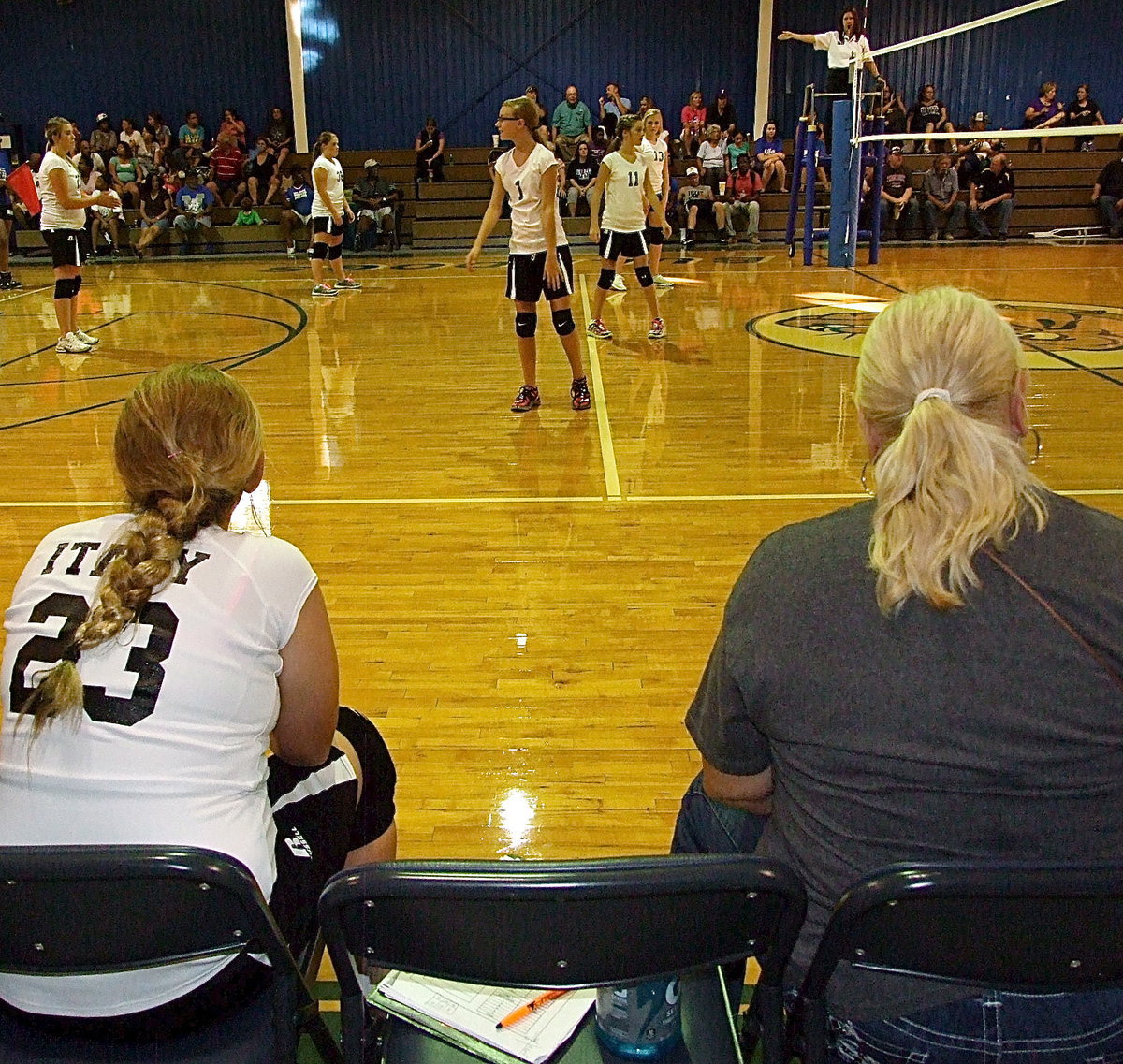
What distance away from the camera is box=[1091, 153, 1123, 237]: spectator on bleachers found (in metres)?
14.5

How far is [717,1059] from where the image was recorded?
1.34m

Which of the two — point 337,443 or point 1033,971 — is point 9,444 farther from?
point 1033,971

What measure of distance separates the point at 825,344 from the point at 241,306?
5237 millimetres

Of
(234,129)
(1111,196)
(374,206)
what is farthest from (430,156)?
(1111,196)

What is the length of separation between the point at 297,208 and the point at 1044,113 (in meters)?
10.4

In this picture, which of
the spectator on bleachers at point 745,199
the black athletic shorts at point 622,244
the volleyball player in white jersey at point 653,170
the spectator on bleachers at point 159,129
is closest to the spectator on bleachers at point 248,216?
the spectator on bleachers at point 159,129

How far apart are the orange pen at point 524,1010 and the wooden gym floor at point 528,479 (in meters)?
0.75

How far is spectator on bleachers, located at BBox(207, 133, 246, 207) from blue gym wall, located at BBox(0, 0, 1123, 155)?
4.86 feet

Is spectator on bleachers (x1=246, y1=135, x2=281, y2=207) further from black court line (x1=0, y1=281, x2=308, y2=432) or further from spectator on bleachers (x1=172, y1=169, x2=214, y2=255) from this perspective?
black court line (x1=0, y1=281, x2=308, y2=432)

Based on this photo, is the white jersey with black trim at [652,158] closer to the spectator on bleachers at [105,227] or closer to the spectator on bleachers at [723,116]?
the spectator on bleachers at [723,116]

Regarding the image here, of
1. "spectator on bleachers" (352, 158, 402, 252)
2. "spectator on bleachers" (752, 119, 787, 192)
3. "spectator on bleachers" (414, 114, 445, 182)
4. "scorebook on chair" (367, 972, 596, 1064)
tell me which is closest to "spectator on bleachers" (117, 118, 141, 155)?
"spectator on bleachers" (352, 158, 402, 252)

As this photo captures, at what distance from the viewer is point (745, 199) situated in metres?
14.8

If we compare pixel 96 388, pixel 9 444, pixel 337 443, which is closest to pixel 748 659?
pixel 337 443

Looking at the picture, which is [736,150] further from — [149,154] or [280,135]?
[149,154]
